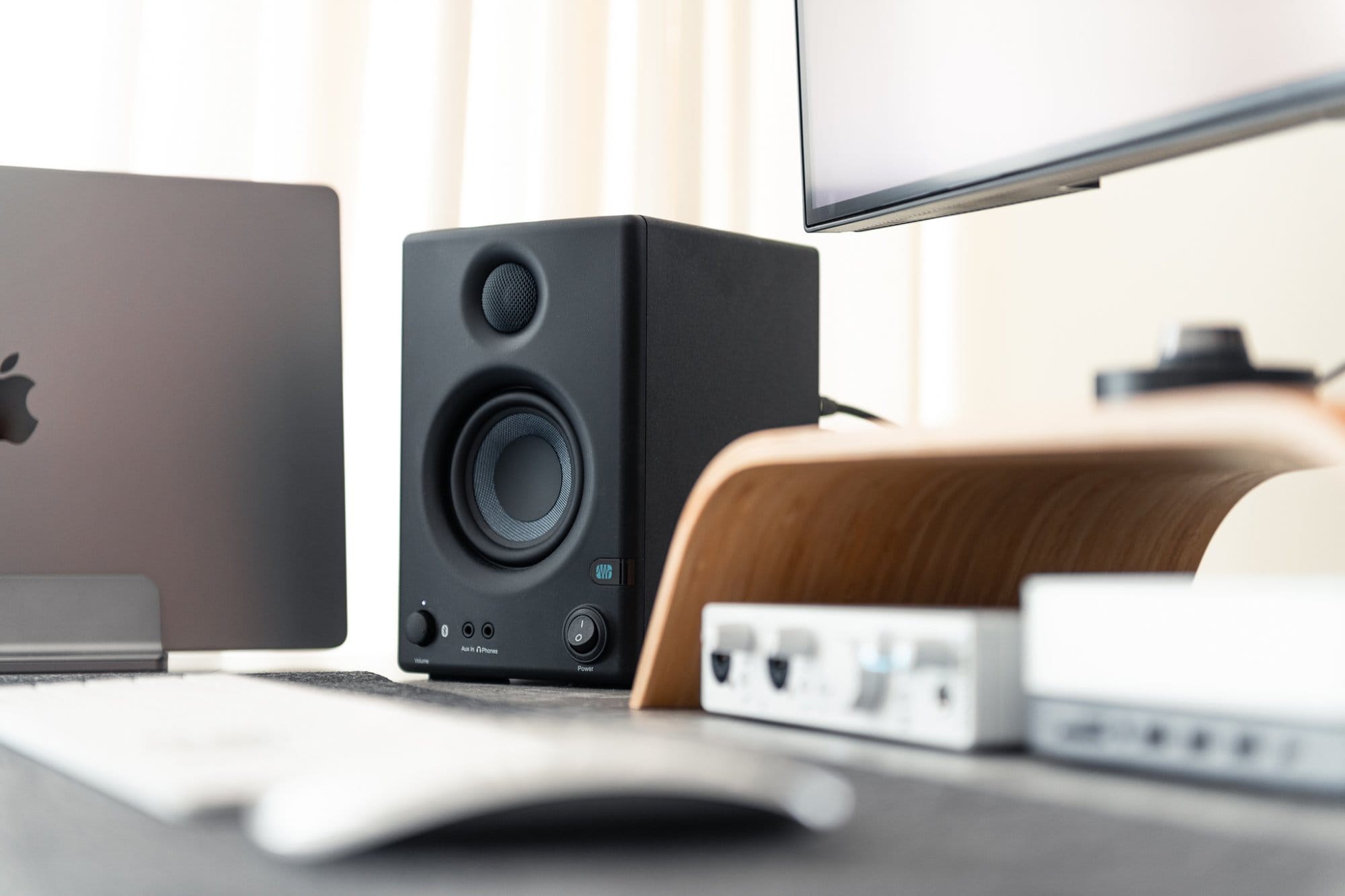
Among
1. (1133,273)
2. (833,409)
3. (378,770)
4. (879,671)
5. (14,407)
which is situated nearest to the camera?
(378,770)

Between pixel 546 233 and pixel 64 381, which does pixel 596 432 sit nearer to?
pixel 546 233

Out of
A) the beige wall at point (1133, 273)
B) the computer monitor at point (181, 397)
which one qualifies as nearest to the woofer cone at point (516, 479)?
the computer monitor at point (181, 397)

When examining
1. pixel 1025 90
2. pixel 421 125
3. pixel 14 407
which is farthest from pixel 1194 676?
pixel 421 125

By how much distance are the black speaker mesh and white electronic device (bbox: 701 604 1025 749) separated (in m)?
0.43

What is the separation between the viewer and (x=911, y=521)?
2.76ft

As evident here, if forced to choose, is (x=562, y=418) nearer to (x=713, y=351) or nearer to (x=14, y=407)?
(x=713, y=351)

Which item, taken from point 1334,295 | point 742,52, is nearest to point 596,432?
point 1334,295

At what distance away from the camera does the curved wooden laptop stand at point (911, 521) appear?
2.30 feet

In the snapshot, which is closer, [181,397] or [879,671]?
[879,671]

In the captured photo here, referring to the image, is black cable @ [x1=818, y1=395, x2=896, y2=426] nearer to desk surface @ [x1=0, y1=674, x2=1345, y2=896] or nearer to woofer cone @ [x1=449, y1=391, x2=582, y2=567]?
woofer cone @ [x1=449, y1=391, x2=582, y2=567]

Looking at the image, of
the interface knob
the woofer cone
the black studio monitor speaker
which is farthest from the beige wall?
the interface knob

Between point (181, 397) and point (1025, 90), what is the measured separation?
27.9 inches

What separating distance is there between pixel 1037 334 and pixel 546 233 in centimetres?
97

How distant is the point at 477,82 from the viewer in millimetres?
1844
